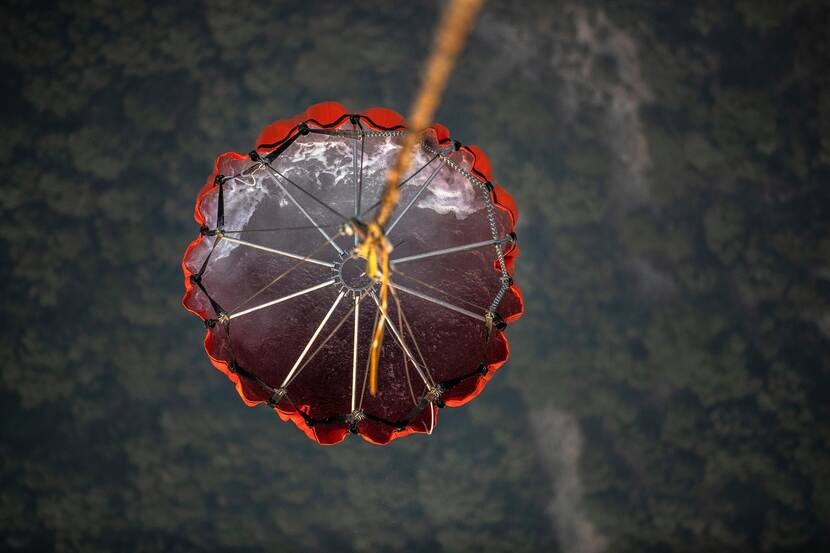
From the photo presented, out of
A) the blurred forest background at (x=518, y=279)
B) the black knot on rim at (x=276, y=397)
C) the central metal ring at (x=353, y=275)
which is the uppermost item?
the blurred forest background at (x=518, y=279)

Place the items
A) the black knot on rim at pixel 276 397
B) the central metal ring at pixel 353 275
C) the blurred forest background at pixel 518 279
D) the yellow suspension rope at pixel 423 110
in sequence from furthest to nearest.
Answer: the blurred forest background at pixel 518 279, the central metal ring at pixel 353 275, the black knot on rim at pixel 276 397, the yellow suspension rope at pixel 423 110

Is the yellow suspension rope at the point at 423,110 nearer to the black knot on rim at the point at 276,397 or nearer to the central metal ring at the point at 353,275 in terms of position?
the central metal ring at the point at 353,275

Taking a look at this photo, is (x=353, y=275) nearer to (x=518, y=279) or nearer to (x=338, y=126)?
(x=338, y=126)

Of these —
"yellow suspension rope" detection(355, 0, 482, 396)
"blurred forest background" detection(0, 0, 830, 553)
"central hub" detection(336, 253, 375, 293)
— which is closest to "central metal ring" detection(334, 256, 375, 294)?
"central hub" detection(336, 253, 375, 293)

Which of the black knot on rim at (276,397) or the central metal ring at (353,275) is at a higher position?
the central metal ring at (353,275)

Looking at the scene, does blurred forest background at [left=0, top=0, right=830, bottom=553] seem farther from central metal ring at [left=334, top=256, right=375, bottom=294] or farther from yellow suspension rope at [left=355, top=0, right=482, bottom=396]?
yellow suspension rope at [left=355, top=0, right=482, bottom=396]

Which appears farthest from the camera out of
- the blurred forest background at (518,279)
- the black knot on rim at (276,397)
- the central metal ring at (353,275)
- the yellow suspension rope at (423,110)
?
the blurred forest background at (518,279)

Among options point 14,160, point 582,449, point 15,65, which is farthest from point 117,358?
point 582,449

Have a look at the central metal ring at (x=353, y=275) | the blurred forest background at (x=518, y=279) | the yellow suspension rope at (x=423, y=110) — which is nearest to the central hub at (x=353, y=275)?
the central metal ring at (x=353, y=275)

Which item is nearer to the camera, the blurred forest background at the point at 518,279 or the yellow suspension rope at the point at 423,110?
the yellow suspension rope at the point at 423,110

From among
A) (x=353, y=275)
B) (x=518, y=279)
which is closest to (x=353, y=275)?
(x=353, y=275)
